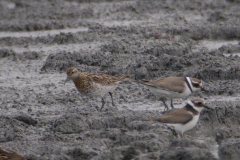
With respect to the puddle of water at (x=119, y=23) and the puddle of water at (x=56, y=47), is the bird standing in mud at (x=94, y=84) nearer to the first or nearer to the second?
the puddle of water at (x=56, y=47)

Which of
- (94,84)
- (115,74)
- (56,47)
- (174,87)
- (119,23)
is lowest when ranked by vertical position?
Answer: (56,47)

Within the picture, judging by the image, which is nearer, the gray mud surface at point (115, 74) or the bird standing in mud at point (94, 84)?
the gray mud surface at point (115, 74)

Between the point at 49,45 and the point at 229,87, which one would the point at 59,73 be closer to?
the point at 49,45

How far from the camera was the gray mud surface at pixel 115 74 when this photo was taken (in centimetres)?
483

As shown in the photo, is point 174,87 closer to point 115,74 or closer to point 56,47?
point 115,74

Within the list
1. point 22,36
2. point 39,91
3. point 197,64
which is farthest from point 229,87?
point 22,36

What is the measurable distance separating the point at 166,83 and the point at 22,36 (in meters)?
9.18

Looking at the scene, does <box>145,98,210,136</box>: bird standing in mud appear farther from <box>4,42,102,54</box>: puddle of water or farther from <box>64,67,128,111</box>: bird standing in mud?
<box>4,42,102,54</box>: puddle of water

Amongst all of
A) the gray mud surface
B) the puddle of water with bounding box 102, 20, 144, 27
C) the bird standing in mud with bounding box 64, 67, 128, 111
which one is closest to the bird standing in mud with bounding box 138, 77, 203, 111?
the gray mud surface

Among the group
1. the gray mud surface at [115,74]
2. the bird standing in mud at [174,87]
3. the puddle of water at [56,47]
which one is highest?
the bird standing in mud at [174,87]

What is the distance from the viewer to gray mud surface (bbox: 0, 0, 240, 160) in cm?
483

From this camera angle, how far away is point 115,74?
29.0 ft

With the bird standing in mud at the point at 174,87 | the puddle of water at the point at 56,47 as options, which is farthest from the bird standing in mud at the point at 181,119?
the puddle of water at the point at 56,47

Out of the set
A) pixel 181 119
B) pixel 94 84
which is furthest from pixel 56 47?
pixel 181 119
